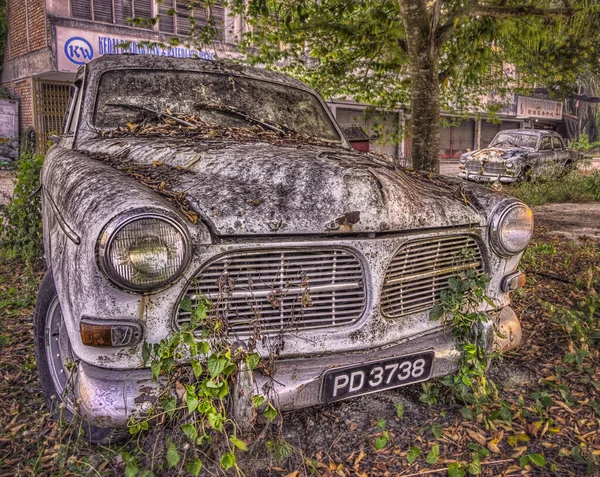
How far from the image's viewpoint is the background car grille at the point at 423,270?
2.31 m

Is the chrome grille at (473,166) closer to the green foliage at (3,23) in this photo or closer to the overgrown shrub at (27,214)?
the overgrown shrub at (27,214)

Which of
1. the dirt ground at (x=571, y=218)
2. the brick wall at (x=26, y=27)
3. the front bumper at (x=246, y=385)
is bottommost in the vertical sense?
the dirt ground at (x=571, y=218)

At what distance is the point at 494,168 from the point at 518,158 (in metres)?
0.69

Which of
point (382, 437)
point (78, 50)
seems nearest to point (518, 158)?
point (78, 50)

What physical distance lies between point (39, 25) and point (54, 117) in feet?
8.31

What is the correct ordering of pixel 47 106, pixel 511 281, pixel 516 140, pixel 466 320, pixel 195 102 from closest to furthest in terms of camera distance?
pixel 466 320, pixel 511 281, pixel 195 102, pixel 47 106, pixel 516 140

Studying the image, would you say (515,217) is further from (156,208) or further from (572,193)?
(572,193)

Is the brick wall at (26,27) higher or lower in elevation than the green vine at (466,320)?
higher

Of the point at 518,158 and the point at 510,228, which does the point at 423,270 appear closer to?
the point at 510,228

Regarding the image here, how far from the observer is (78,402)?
196 centimetres

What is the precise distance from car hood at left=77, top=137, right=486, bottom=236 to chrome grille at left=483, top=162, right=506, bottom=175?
12409 mm

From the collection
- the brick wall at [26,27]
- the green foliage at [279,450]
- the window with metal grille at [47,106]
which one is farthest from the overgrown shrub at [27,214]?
the window with metal grille at [47,106]

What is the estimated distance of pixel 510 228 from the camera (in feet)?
8.51

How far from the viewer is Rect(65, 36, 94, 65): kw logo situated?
14.0 m
